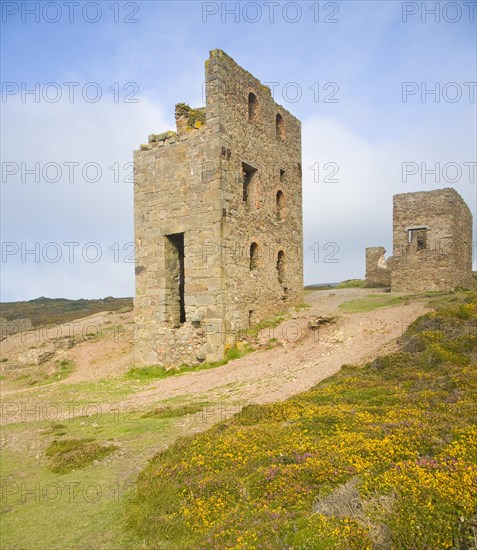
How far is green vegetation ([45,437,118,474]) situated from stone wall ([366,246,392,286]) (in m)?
29.1

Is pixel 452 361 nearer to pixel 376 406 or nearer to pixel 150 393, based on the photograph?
pixel 376 406

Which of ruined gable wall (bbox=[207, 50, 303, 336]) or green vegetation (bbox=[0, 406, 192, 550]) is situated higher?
ruined gable wall (bbox=[207, 50, 303, 336])

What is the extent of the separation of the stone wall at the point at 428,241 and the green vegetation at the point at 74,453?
22329 millimetres

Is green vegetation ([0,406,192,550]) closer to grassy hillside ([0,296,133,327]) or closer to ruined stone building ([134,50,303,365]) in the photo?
ruined stone building ([134,50,303,365])

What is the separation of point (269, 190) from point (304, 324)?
6.86 m

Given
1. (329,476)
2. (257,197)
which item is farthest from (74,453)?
(257,197)

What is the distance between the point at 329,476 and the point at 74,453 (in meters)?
5.82

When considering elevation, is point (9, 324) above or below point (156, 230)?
below

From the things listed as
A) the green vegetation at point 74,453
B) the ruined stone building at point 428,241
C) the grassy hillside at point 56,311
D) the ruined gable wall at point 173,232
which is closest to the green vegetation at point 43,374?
the ruined gable wall at point 173,232

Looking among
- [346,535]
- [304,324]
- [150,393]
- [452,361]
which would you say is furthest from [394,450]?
[304,324]

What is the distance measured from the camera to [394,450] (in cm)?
649

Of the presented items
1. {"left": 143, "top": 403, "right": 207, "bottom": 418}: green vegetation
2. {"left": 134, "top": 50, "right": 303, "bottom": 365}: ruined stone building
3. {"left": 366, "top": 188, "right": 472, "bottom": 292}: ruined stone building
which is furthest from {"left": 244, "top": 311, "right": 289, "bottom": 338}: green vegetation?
{"left": 366, "top": 188, "right": 472, "bottom": 292}: ruined stone building

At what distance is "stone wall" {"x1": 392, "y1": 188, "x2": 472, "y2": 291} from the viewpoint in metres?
27.2

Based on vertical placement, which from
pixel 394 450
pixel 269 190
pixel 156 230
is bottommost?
pixel 394 450
